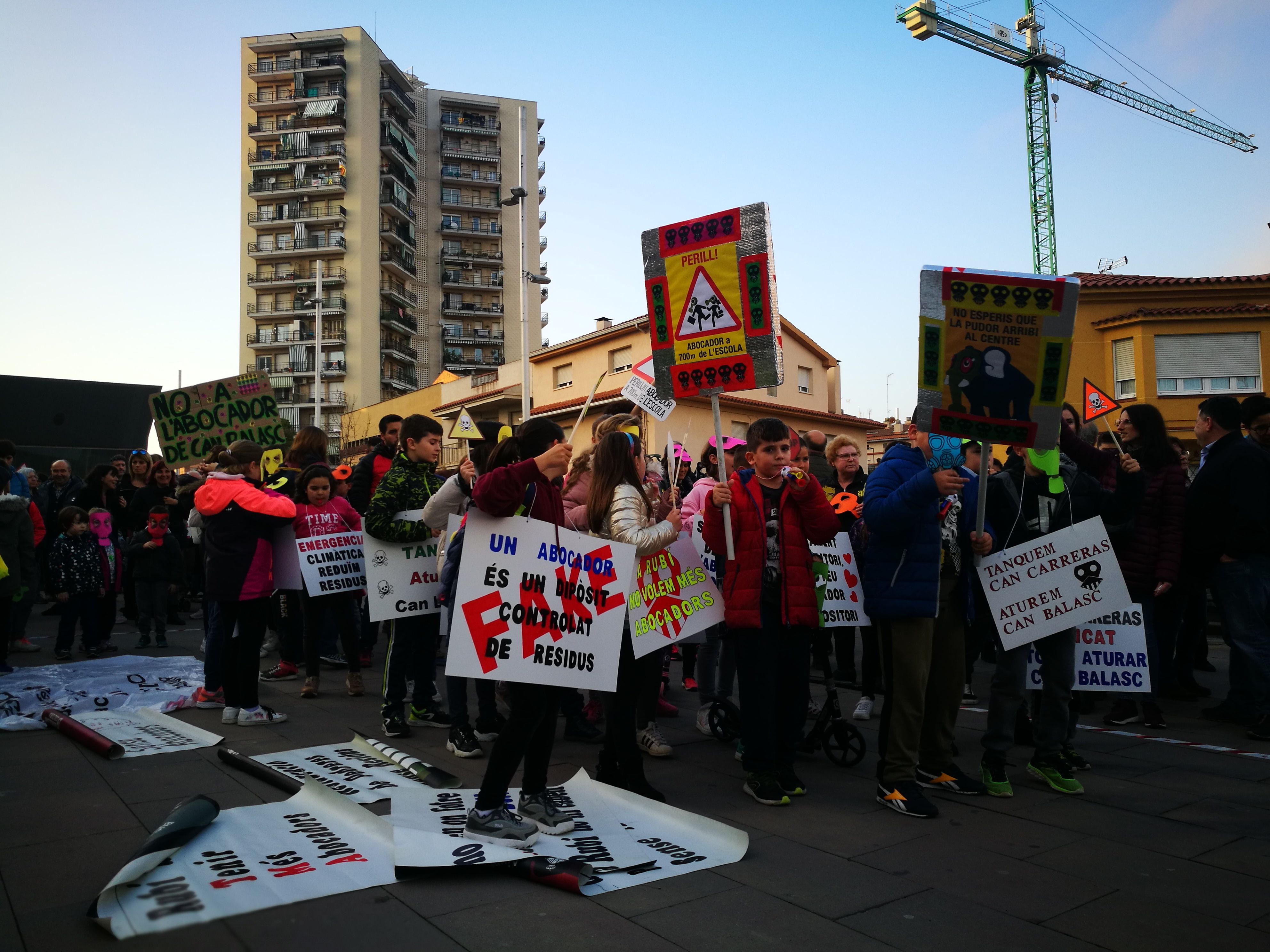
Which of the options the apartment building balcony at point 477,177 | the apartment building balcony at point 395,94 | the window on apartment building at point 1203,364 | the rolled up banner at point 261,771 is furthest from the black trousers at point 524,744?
the apartment building balcony at point 477,177

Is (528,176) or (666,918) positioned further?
(528,176)

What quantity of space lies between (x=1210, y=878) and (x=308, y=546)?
6.51m

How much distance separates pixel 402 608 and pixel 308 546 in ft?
5.48

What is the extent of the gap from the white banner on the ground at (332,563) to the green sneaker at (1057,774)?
16.8ft

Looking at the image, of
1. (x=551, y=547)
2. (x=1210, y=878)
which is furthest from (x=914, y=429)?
(x=1210, y=878)

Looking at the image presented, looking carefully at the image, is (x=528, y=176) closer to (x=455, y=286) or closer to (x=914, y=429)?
(x=455, y=286)

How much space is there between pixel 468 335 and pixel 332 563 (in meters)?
84.7

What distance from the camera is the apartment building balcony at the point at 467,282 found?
293ft

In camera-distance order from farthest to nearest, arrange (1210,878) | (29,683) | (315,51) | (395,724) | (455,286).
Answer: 1. (455,286)
2. (315,51)
3. (29,683)
4. (395,724)
5. (1210,878)

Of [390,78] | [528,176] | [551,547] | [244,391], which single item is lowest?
[551,547]

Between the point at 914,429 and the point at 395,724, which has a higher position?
the point at 914,429

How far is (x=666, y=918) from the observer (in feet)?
11.2

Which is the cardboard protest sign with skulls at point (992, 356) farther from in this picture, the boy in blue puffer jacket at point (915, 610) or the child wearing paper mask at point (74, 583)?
the child wearing paper mask at point (74, 583)

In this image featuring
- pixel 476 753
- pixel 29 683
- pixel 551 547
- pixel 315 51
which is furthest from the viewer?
pixel 315 51
